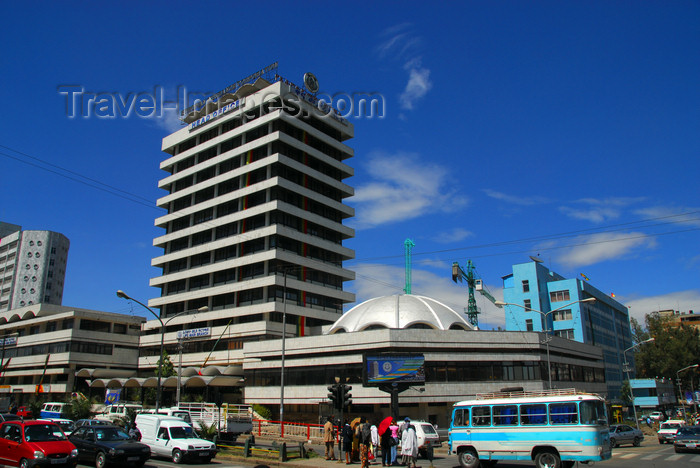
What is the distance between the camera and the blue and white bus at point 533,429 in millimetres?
19203

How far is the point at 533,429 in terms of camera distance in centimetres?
2034

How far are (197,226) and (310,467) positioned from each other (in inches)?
2397

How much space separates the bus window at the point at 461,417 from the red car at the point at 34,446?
15119 mm

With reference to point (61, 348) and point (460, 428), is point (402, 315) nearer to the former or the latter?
point (460, 428)

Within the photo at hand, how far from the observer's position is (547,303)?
273ft

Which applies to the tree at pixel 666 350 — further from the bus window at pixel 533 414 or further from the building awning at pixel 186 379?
the bus window at pixel 533 414

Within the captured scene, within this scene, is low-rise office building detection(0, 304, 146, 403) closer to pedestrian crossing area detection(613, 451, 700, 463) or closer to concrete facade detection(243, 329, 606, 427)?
concrete facade detection(243, 329, 606, 427)

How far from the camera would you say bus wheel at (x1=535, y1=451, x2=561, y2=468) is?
64.1ft

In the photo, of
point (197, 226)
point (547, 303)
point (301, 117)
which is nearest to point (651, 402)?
point (547, 303)

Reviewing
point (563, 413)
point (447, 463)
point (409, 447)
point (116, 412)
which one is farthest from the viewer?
point (116, 412)

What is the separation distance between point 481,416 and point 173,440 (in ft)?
46.9

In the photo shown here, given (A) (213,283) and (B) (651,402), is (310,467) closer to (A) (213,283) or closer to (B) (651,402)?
(A) (213,283)

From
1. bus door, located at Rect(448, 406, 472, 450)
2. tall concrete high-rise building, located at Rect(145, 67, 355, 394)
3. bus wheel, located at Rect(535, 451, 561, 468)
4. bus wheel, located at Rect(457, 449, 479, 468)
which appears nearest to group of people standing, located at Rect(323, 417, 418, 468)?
bus door, located at Rect(448, 406, 472, 450)

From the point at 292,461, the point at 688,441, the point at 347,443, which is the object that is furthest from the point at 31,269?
the point at 688,441
